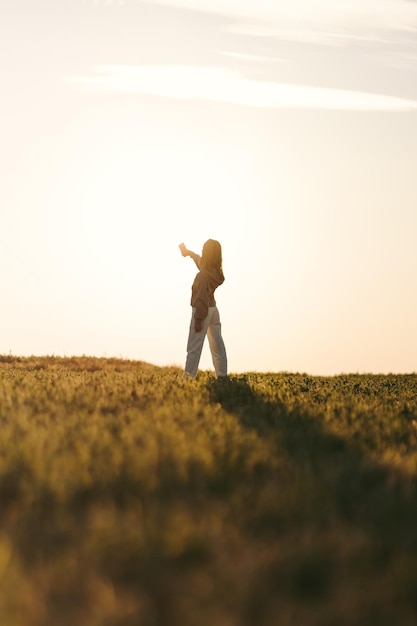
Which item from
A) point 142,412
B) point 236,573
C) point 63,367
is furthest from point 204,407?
point 63,367

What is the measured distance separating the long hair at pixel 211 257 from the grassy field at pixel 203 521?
8671 mm

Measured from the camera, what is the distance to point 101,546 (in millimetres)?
4422

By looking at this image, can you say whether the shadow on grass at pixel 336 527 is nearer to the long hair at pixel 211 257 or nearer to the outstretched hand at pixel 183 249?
the long hair at pixel 211 257

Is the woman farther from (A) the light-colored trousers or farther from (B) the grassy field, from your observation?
(B) the grassy field

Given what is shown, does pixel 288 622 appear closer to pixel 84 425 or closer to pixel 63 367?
pixel 84 425

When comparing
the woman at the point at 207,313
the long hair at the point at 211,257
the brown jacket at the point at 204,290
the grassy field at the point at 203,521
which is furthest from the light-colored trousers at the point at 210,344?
the grassy field at the point at 203,521

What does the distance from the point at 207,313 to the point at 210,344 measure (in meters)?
0.92

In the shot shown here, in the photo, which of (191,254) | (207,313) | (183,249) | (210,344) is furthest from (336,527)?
(183,249)

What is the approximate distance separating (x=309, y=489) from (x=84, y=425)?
297 cm

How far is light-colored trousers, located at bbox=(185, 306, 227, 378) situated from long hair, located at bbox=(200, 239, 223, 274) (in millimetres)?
893

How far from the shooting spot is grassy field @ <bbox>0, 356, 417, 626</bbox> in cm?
384

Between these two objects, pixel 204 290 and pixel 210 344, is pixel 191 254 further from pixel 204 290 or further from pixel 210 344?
pixel 210 344

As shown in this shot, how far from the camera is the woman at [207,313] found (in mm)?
16953

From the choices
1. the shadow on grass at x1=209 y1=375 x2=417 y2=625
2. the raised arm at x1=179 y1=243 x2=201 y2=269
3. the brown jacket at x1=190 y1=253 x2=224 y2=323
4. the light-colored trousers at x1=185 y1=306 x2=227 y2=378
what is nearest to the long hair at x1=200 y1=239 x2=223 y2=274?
the brown jacket at x1=190 y1=253 x2=224 y2=323
